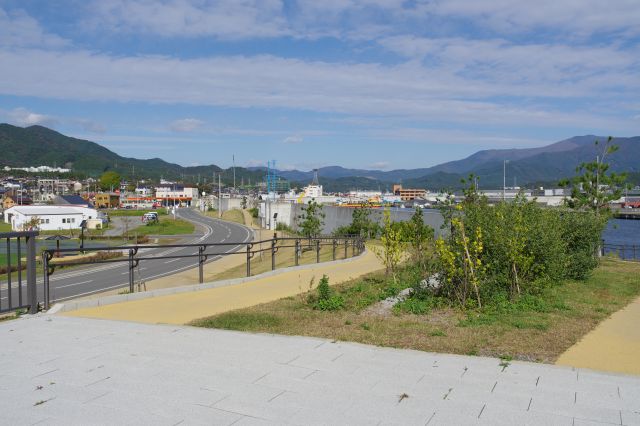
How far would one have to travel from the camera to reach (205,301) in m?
10.0

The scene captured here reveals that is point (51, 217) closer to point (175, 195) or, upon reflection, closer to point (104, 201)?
point (104, 201)

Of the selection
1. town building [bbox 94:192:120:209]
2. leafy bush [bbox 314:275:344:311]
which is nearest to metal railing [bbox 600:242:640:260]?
leafy bush [bbox 314:275:344:311]

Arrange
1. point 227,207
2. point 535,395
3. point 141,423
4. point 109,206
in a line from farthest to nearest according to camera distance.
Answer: point 109,206, point 227,207, point 535,395, point 141,423

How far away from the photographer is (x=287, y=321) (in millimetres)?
8016

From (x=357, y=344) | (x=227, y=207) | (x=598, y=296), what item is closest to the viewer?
(x=357, y=344)

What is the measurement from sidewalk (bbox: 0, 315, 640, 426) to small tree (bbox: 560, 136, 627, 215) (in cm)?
2154

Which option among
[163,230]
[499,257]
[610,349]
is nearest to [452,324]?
[610,349]

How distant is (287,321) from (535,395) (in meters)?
3.92

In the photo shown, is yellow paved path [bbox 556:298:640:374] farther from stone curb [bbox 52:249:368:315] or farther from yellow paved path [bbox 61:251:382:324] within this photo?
stone curb [bbox 52:249:368:315]

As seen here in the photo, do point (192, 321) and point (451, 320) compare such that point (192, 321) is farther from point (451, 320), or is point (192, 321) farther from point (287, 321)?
point (451, 320)

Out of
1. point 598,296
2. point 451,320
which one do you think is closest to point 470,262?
point 451,320

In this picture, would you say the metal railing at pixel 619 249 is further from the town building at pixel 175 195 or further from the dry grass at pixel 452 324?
the town building at pixel 175 195

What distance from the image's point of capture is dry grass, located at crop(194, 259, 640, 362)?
6645 mm

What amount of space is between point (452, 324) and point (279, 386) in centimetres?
358
